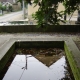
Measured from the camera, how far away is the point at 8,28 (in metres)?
10.7

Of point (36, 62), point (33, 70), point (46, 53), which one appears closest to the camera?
point (33, 70)

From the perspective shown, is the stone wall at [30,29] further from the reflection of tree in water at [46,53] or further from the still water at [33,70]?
the still water at [33,70]

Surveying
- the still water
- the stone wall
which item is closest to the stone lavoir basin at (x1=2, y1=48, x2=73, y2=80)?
the still water

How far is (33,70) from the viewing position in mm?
5730

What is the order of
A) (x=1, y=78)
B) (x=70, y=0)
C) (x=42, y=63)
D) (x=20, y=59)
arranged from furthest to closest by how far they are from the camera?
(x=20, y=59) < (x=42, y=63) < (x=1, y=78) < (x=70, y=0)

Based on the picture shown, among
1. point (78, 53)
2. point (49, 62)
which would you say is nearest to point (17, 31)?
point (49, 62)

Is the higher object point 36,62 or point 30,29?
point 30,29

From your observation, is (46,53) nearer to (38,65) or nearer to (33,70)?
(38,65)

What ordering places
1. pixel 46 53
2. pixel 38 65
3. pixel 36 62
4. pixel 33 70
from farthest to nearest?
1. pixel 46 53
2. pixel 36 62
3. pixel 38 65
4. pixel 33 70

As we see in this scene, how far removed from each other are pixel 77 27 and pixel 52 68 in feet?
18.5

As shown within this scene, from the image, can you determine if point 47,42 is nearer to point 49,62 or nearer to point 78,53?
point 49,62

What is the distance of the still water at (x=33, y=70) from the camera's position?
5.21 meters

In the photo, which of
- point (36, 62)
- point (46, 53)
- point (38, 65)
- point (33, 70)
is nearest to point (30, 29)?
point (46, 53)

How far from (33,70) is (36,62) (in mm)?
757
